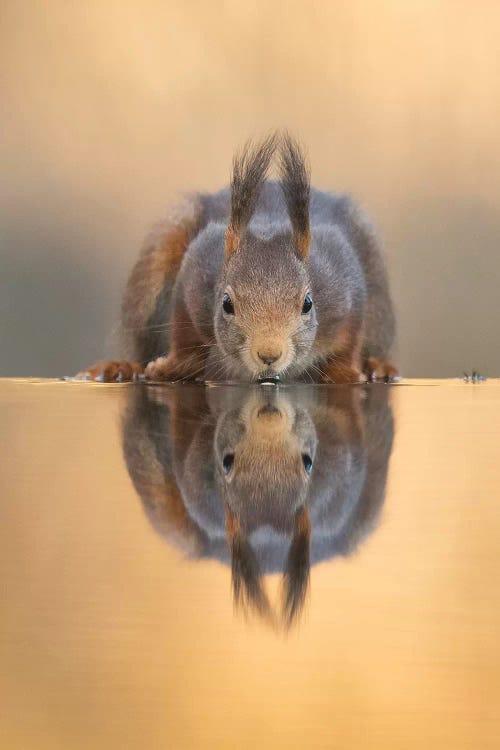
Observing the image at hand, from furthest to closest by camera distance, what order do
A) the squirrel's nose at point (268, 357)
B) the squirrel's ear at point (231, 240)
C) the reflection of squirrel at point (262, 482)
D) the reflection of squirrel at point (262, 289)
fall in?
the squirrel's ear at point (231, 240) < the reflection of squirrel at point (262, 289) < the squirrel's nose at point (268, 357) < the reflection of squirrel at point (262, 482)

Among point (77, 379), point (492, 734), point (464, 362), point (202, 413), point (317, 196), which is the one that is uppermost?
point (317, 196)

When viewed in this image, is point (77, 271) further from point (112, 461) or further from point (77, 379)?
point (112, 461)

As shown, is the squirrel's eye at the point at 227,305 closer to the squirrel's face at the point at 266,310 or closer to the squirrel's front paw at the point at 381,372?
the squirrel's face at the point at 266,310

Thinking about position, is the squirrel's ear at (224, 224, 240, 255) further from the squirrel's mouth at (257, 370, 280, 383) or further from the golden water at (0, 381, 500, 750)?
the golden water at (0, 381, 500, 750)

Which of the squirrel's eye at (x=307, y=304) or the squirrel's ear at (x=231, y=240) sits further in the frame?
the squirrel's ear at (x=231, y=240)

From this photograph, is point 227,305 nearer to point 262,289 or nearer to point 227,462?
point 262,289

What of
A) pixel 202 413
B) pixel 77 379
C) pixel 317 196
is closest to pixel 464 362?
pixel 317 196

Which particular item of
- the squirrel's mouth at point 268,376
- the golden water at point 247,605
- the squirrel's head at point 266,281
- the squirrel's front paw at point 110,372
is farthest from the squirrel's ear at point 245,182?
the golden water at point 247,605
